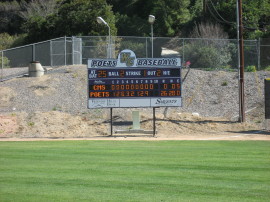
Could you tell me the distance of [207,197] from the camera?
33.9 feet

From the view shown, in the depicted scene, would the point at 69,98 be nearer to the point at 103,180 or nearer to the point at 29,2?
the point at 103,180

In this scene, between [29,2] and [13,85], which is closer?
[13,85]

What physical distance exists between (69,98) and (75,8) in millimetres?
20003

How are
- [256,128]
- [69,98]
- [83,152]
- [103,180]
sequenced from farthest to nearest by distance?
[69,98]
[256,128]
[83,152]
[103,180]

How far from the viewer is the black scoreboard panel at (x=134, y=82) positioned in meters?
25.5

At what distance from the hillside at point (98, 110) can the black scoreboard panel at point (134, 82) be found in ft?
9.42

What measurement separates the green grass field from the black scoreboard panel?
231 inches

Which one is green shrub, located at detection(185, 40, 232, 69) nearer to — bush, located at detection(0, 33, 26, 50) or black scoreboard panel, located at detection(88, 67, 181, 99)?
black scoreboard panel, located at detection(88, 67, 181, 99)

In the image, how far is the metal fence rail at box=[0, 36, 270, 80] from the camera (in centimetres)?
3894

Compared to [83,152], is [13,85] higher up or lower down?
higher up

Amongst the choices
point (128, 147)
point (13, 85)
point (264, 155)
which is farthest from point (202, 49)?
point (264, 155)

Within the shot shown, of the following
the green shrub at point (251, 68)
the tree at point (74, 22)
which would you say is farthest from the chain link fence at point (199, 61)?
the tree at point (74, 22)

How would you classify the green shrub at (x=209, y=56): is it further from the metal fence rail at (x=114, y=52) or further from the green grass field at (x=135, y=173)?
the green grass field at (x=135, y=173)

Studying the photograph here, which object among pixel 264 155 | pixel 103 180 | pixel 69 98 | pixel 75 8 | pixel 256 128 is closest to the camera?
pixel 103 180
